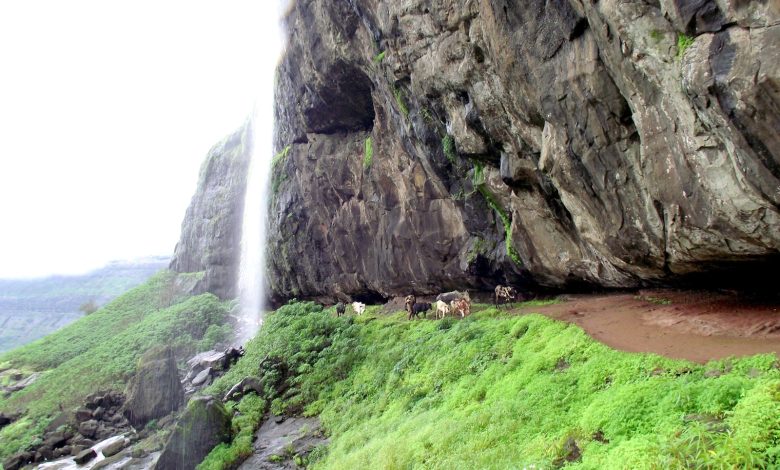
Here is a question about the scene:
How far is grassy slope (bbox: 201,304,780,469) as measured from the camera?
22.2 feet

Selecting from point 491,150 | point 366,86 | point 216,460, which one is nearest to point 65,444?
point 216,460

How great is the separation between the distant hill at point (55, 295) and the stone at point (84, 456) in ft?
359

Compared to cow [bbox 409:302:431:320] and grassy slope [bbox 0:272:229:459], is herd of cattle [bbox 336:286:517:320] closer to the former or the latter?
cow [bbox 409:302:431:320]

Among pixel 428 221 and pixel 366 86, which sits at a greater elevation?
pixel 366 86

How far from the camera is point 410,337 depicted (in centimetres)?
2066

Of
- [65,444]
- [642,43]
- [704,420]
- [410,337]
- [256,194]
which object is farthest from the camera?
[256,194]

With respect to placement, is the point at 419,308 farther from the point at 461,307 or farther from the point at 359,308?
the point at 359,308

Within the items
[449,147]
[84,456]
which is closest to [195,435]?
[84,456]

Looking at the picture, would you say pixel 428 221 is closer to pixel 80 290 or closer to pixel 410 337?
pixel 410 337

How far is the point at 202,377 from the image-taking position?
1228 inches

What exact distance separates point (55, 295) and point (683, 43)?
7088 inches

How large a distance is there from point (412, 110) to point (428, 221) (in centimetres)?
626

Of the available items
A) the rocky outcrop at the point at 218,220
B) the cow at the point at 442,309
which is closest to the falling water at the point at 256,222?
the rocky outcrop at the point at 218,220

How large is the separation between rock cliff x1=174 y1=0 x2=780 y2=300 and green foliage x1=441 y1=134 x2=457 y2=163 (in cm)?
10
